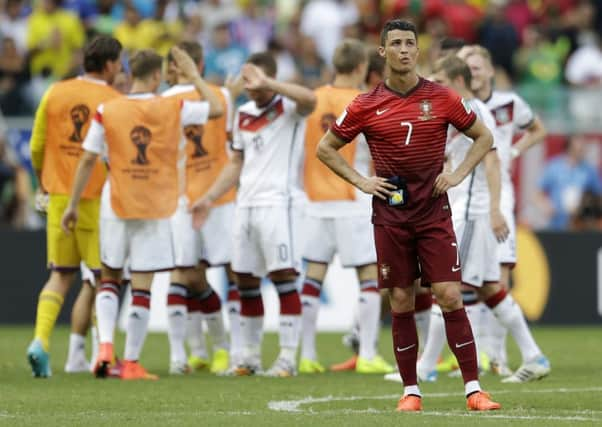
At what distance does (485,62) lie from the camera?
1270 cm

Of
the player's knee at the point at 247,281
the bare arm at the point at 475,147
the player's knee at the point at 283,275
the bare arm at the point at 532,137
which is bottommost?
the player's knee at the point at 247,281

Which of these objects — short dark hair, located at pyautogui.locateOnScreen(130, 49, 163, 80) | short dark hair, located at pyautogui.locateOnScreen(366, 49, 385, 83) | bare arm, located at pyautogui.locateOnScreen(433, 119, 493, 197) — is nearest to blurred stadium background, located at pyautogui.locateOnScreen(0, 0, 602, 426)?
short dark hair, located at pyautogui.locateOnScreen(130, 49, 163, 80)

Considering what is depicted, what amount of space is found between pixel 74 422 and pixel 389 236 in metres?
2.24

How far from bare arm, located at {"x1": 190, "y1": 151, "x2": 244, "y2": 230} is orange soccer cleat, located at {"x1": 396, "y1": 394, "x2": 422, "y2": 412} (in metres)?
3.42

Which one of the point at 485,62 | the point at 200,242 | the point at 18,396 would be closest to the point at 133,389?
the point at 18,396

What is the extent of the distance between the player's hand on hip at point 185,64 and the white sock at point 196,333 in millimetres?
2166

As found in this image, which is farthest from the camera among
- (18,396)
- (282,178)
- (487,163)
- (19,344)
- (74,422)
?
(19,344)

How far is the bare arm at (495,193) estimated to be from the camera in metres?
11.6

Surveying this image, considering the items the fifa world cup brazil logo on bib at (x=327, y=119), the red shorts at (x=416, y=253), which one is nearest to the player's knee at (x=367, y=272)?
the fifa world cup brazil logo on bib at (x=327, y=119)

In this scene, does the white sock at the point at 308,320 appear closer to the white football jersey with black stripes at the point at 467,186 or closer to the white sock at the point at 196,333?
the white sock at the point at 196,333

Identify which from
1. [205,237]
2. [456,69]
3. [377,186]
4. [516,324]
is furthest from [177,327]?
[377,186]

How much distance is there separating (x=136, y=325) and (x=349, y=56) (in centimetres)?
→ 295

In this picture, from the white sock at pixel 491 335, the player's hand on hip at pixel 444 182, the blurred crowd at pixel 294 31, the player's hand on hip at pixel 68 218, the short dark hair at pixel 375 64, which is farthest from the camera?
the blurred crowd at pixel 294 31

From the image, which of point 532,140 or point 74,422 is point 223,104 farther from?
point 74,422
